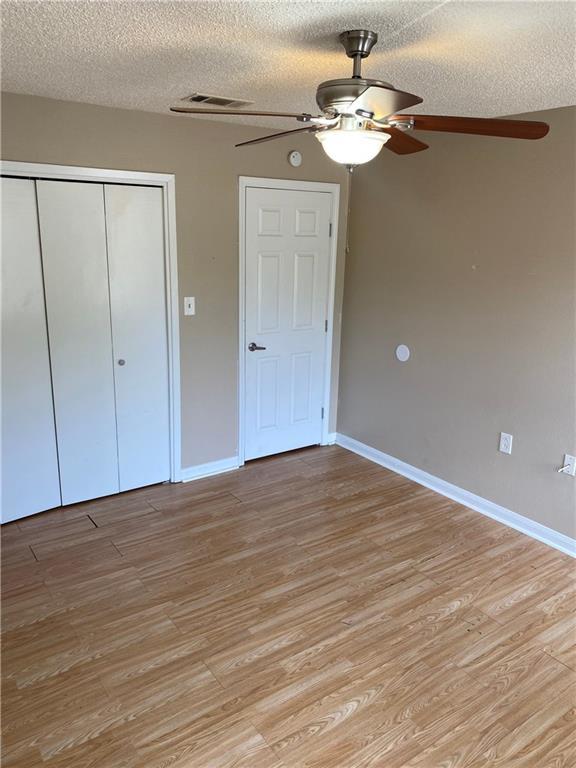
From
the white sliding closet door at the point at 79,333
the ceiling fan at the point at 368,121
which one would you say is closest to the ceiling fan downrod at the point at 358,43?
the ceiling fan at the point at 368,121

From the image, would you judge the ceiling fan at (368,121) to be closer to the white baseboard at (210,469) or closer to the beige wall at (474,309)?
the beige wall at (474,309)

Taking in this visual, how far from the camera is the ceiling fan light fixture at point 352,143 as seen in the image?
181 centimetres

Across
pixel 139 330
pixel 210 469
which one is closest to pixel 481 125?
pixel 139 330

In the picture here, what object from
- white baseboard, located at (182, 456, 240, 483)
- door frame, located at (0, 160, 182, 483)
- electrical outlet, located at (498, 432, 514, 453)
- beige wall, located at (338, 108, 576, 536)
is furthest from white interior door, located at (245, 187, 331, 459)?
electrical outlet, located at (498, 432, 514, 453)

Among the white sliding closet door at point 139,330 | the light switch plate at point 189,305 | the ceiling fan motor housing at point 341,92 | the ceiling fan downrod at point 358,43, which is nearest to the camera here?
the ceiling fan motor housing at point 341,92

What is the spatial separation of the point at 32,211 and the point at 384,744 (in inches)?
119

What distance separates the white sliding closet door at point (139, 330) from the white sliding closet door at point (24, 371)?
42 cm

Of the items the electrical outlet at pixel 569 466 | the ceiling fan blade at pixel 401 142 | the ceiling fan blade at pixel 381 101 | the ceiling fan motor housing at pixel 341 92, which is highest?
the ceiling fan motor housing at pixel 341 92

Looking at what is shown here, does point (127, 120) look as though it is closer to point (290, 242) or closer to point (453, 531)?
point (290, 242)

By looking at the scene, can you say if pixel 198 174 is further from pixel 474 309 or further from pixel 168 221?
pixel 474 309

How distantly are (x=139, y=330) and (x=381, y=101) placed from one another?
7.53ft

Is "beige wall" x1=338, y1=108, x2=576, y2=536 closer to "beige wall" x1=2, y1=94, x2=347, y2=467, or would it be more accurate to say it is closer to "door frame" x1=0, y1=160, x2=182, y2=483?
"beige wall" x1=2, y1=94, x2=347, y2=467

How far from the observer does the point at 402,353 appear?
4.01 m

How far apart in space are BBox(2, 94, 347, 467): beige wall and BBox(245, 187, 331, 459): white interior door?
0.48 ft
